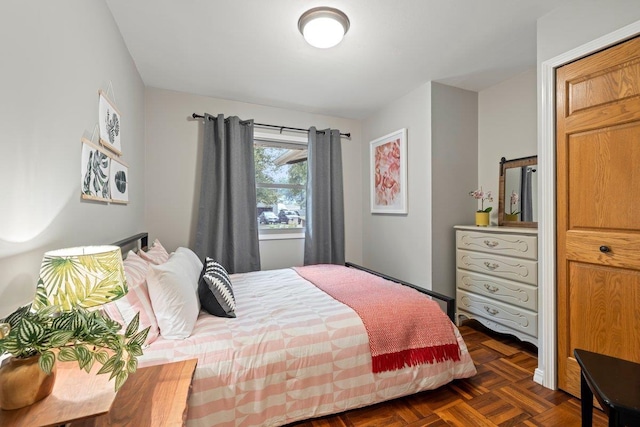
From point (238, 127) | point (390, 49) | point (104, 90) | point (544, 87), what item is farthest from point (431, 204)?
point (104, 90)

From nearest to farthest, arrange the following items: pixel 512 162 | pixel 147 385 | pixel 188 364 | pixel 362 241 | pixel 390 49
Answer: pixel 147 385, pixel 188 364, pixel 390 49, pixel 512 162, pixel 362 241

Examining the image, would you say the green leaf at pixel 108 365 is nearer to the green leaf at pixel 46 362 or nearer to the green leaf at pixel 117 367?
the green leaf at pixel 117 367

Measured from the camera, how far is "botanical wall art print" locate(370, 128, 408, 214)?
318 centimetres

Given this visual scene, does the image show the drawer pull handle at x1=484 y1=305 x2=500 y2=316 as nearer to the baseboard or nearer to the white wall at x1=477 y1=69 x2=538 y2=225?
the baseboard

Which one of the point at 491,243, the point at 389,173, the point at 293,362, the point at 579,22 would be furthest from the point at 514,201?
the point at 293,362

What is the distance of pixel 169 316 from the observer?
56.7 inches

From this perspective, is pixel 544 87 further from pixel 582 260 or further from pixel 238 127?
pixel 238 127

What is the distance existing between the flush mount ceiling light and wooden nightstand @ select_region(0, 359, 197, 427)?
2.05 metres

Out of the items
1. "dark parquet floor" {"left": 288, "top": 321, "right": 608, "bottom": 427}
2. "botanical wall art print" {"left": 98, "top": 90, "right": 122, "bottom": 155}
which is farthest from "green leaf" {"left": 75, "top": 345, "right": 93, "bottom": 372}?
"botanical wall art print" {"left": 98, "top": 90, "right": 122, "bottom": 155}

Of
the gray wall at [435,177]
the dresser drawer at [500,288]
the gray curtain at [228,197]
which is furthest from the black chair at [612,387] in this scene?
the gray curtain at [228,197]

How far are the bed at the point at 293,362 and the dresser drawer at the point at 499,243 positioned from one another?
98 cm

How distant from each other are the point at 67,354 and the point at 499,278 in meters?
2.80

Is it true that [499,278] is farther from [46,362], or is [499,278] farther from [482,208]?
[46,362]

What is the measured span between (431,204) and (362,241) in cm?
135
